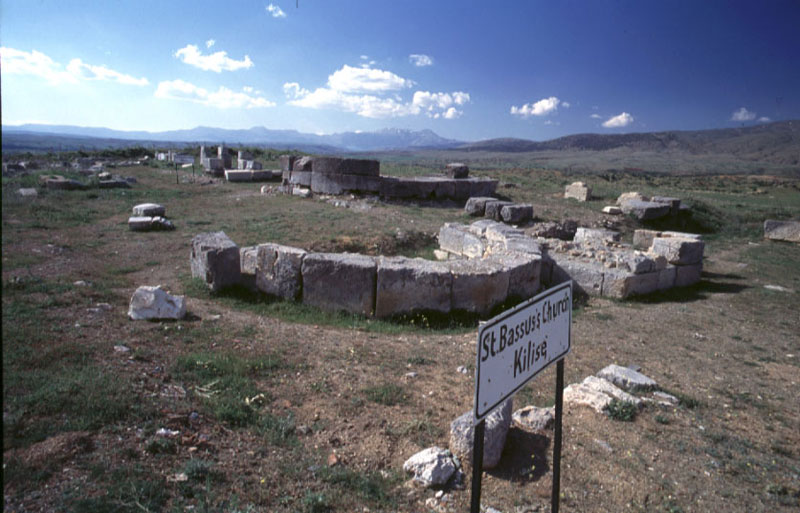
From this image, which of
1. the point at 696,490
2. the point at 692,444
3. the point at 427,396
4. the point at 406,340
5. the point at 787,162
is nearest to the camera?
the point at 696,490

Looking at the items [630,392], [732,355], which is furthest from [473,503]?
[732,355]

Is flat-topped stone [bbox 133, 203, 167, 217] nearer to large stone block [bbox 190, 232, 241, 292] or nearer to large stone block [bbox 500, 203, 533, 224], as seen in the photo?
large stone block [bbox 190, 232, 241, 292]

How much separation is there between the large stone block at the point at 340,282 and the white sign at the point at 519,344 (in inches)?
180

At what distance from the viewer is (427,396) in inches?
197

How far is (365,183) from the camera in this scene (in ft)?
60.1

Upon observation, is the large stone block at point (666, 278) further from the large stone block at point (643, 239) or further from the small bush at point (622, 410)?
the small bush at point (622, 410)

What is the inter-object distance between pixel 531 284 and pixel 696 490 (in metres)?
5.22

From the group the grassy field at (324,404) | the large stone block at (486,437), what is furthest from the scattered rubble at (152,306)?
the large stone block at (486,437)

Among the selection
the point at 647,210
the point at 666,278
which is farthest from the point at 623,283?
the point at 647,210

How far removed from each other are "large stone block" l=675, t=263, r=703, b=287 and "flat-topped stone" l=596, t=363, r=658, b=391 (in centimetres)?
585

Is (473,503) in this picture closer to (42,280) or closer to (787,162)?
(42,280)

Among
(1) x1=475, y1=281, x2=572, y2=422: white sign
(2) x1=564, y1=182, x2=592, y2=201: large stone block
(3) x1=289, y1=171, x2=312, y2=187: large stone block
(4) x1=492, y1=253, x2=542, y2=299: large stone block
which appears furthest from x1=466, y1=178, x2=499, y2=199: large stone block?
(1) x1=475, y1=281, x2=572, y2=422: white sign

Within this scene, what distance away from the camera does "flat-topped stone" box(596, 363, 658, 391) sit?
17.2 feet

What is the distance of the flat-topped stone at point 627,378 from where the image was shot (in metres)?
5.25
